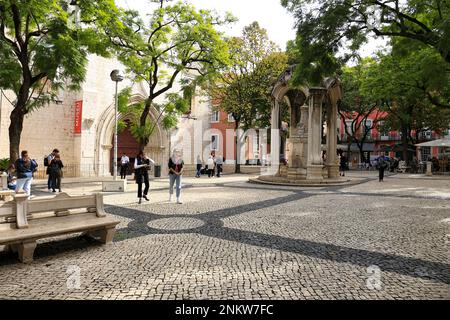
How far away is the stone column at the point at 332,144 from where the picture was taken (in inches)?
717

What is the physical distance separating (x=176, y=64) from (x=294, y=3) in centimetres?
859

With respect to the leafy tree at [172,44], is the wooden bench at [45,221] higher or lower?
lower

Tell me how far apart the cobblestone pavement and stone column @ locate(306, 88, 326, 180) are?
27.6 feet

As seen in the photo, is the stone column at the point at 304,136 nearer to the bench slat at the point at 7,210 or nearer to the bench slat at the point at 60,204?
the bench slat at the point at 60,204

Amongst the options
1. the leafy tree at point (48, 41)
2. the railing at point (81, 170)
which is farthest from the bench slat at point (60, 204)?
the railing at point (81, 170)

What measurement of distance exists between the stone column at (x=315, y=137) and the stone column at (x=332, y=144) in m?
2.05

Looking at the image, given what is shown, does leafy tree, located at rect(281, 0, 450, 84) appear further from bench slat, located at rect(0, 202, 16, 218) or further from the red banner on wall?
the red banner on wall

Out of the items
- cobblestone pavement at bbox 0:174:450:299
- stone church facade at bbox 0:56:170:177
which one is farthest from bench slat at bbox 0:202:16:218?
stone church facade at bbox 0:56:170:177

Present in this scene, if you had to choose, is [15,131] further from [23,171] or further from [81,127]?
[81,127]

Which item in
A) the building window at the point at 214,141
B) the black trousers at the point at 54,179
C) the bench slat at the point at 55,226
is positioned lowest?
the bench slat at the point at 55,226

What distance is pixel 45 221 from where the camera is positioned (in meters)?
4.66

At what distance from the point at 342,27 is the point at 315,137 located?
7927 millimetres

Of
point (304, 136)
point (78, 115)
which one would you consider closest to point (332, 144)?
point (304, 136)

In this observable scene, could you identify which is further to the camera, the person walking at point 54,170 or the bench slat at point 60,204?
the person walking at point 54,170
